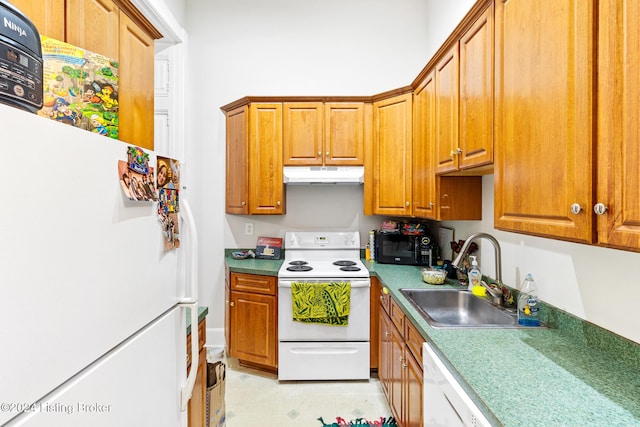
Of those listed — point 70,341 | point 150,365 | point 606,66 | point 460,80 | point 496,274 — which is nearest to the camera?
point 70,341

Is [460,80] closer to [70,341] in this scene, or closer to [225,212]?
[70,341]

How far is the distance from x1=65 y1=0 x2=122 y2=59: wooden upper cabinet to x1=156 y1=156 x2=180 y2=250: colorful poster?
2.09 feet

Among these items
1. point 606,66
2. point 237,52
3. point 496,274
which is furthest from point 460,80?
point 237,52

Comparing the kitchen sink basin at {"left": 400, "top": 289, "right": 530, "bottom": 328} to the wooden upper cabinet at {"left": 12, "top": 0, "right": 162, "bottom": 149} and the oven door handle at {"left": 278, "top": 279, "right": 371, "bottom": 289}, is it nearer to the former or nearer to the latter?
the oven door handle at {"left": 278, "top": 279, "right": 371, "bottom": 289}

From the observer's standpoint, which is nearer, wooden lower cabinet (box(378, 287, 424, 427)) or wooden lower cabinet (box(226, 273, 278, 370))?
wooden lower cabinet (box(378, 287, 424, 427))

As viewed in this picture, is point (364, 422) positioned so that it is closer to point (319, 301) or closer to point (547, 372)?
point (319, 301)

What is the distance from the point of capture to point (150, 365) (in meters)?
0.97

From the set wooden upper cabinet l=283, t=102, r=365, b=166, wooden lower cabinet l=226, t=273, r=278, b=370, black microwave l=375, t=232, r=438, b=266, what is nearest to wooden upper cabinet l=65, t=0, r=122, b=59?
wooden upper cabinet l=283, t=102, r=365, b=166

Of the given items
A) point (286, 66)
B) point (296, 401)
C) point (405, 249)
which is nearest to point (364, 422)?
point (296, 401)

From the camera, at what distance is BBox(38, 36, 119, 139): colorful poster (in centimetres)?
92

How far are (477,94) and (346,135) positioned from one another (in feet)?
4.67

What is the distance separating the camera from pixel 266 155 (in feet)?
9.26

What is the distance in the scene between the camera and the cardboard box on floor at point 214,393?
1596mm

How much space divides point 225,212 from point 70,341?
2.55m
